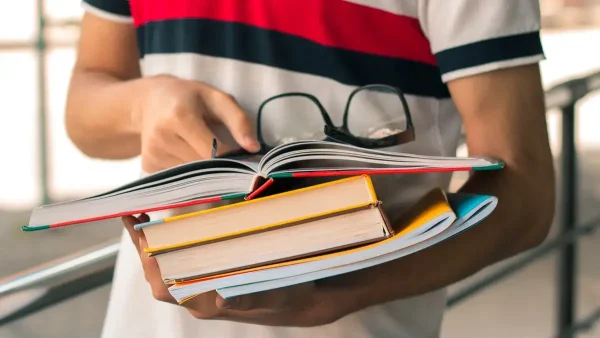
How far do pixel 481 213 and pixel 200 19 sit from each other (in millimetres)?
283

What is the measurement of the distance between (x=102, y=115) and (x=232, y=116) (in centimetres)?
18

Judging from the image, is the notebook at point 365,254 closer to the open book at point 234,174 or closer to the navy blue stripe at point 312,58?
the open book at point 234,174

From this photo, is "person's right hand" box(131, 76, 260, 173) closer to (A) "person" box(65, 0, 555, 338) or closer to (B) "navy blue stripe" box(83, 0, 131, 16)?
(A) "person" box(65, 0, 555, 338)

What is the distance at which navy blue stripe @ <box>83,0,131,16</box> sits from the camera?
67cm

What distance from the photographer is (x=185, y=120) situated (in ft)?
1.63

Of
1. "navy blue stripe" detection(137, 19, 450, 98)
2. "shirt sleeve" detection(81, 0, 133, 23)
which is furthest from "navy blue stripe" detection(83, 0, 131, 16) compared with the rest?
"navy blue stripe" detection(137, 19, 450, 98)

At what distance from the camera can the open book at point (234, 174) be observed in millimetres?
398

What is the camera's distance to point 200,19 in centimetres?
58

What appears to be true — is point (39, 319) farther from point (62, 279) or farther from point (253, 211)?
point (253, 211)

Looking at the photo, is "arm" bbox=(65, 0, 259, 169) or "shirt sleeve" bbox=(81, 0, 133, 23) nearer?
"arm" bbox=(65, 0, 259, 169)

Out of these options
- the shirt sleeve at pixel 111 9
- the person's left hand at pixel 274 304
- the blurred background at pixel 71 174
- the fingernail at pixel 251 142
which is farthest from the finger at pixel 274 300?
the blurred background at pixel 71 174

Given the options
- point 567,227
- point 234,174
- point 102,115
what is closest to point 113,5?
point 102,115

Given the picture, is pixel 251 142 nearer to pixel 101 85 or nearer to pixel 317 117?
pixel 317 117

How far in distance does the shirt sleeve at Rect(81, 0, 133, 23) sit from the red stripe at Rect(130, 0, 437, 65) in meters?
0.15
